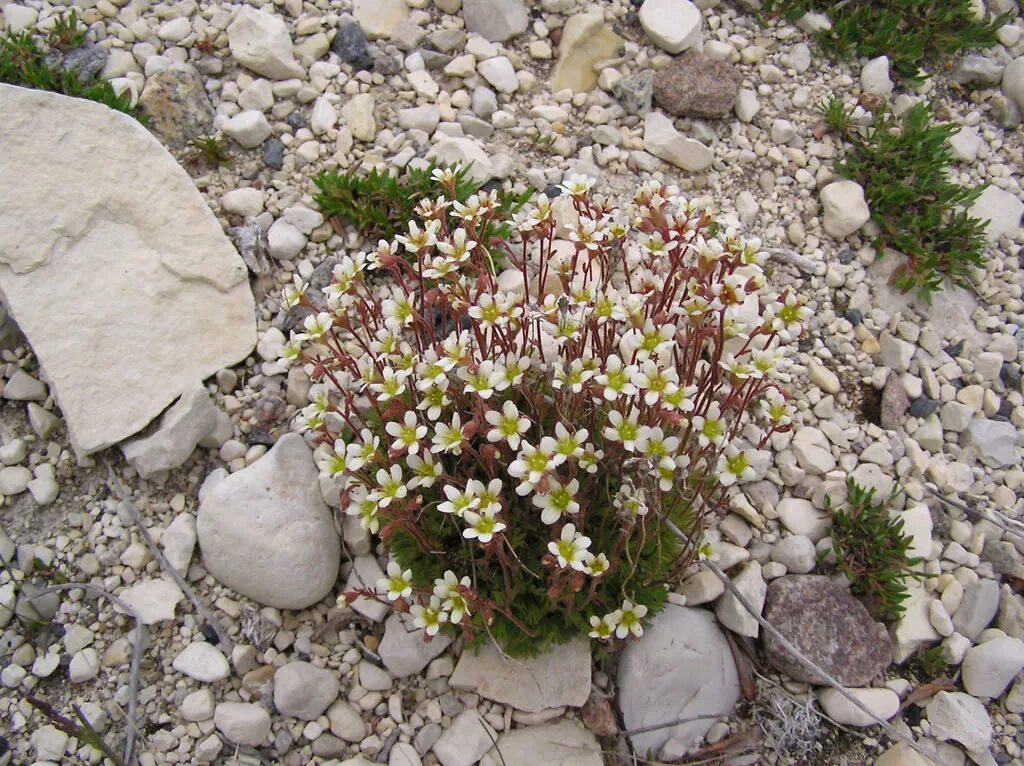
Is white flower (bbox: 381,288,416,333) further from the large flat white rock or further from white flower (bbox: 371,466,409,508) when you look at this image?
the large flat white rock

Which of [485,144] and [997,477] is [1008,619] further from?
[485,144]

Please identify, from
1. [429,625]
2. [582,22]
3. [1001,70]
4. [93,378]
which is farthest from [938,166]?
[93,378]

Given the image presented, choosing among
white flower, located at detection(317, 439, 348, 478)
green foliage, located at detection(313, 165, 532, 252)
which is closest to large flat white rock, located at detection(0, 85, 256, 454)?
green foliage, located at detection(313, 165, 532, 252)

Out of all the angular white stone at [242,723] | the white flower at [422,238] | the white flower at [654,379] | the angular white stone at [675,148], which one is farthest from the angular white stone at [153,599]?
the angular white stone at [675,148]

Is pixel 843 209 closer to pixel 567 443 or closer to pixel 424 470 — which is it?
pixel 567 443

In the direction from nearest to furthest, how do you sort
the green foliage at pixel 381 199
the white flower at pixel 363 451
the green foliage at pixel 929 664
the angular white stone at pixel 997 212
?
the white flower at pixel 363 451
the green foliage at pixel 929 664
the green foliage at pixel 381 199
the angular white stone at pixel 997 212

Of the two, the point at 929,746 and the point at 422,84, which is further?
the point at 422,84

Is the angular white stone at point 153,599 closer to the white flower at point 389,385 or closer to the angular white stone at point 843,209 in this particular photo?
the white flower at point 389,385
